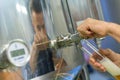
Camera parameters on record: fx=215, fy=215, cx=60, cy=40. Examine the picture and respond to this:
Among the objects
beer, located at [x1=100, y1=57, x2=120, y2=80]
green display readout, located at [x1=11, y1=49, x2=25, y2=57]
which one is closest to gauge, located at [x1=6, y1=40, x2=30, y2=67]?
green display readout, located at [x1=11, y1=49, x2=25, y2=57]

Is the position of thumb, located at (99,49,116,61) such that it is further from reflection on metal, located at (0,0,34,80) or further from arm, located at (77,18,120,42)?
reflection on metal, located at (0,0,34,80)

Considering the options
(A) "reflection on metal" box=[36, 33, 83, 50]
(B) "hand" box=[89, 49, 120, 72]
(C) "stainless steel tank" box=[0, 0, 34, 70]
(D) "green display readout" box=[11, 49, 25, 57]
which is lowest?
(B) "hand" box=[89, 49, 120, 72]

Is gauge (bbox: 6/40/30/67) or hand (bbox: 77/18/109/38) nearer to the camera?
gauge (bbox: 6/40/30/67)

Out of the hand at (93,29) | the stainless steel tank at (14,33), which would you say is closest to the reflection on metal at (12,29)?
the stainless steel tank at (14,33)

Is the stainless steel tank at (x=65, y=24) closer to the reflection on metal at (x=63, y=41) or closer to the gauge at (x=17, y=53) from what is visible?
the reflection on metal at (x=63, y=41)

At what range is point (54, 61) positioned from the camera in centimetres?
75

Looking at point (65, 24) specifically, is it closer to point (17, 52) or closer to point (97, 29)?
point (97, 29)

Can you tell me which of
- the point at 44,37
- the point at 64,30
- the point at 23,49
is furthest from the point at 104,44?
the point at 23,49

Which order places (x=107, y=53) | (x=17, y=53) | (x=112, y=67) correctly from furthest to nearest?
(x=107, y=53) → (x=112, y=67) → (x=17, y=53)

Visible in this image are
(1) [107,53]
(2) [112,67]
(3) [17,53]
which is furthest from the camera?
(1) [107,53]

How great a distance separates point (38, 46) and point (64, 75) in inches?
6.1

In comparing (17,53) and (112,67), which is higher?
(17,53)

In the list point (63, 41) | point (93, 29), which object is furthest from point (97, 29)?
point (63, 41)

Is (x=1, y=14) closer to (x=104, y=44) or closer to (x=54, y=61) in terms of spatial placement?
(x=54, y=61)
